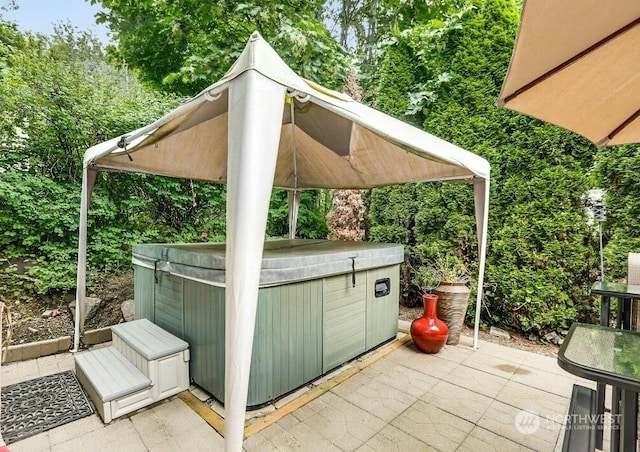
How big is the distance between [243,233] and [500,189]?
3771 mm

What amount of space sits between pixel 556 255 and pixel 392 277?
200cm

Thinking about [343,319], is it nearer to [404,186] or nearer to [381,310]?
[381,310]

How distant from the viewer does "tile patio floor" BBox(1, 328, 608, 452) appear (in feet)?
6.60

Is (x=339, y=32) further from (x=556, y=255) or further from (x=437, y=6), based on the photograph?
(x=556, y=255)

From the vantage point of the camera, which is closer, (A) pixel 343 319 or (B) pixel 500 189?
(A) pixel 343 319

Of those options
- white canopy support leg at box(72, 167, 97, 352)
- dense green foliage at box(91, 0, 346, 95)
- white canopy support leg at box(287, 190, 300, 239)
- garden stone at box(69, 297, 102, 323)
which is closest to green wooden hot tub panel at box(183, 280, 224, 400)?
white canopy support leg at box(72, 167, 97, 352)

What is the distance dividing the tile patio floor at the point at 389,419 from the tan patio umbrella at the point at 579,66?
2.20 m

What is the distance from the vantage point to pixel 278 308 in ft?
7.88

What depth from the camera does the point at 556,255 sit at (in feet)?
12.1

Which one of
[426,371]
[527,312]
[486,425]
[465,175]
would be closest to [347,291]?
[426,371]

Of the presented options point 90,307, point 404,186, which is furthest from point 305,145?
point 90,307

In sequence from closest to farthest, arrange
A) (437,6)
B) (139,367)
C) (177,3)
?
(139,367)
(437,6)
(177,3)

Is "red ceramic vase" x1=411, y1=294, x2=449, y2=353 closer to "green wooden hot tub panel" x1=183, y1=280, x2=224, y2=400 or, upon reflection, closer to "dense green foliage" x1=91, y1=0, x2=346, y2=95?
"green wooden hot tub panel" x1=183, y1=280, x2=224, y2=400

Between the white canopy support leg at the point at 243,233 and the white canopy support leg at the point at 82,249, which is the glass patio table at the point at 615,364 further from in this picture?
the white canopy support leg at the point at 82,249
